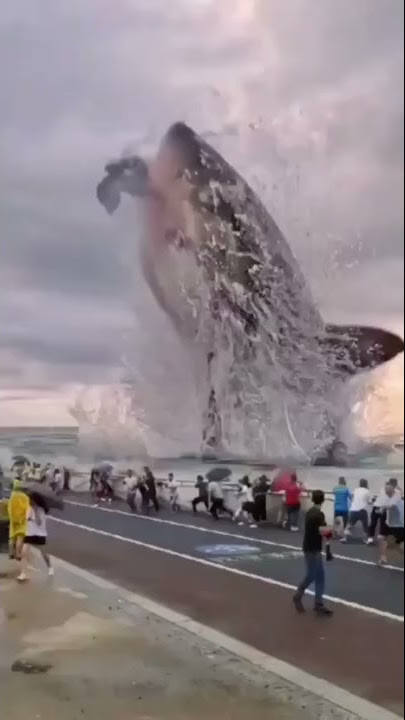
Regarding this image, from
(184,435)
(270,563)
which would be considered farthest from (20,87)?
(270,563)

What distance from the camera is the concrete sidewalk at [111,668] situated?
4.73ft

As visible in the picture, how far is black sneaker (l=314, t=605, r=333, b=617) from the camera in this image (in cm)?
140

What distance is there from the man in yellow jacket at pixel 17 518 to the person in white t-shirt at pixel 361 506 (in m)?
0.54

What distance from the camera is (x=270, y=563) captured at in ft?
4.86

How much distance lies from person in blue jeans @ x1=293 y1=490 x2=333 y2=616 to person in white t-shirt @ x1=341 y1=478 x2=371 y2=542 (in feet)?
0.14

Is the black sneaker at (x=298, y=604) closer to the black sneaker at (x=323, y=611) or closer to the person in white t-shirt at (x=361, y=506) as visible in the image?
the black sneaker at (x=323, y=611)

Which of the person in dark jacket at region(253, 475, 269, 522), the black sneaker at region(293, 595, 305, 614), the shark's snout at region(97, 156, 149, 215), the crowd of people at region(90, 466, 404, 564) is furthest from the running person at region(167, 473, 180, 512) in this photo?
the shark's snout at region(97, 156, 149, 215)

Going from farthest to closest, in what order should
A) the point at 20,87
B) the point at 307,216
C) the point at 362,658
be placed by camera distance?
1. the point at 20,87
2. the point at 307,216
3. the point at 362,658

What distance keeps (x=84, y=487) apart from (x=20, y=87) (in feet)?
2.14

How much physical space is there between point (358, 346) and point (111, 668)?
0.62 m

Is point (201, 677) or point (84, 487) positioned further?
point (84, 487)

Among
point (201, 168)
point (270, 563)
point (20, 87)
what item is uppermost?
point (20, 87)

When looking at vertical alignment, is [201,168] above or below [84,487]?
above

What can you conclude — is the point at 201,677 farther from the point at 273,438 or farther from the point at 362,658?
the point at 273,438
